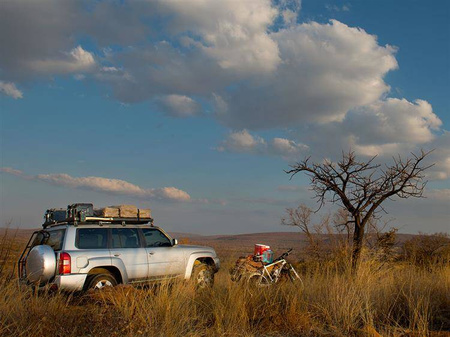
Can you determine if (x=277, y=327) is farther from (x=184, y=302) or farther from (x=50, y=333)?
(x=50, y=333)

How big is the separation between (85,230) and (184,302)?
12.4ft

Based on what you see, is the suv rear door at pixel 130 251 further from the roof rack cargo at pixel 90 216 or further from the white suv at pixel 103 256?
the roof rack cargo at pixel 90 216

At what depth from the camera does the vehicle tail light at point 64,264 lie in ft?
30.5

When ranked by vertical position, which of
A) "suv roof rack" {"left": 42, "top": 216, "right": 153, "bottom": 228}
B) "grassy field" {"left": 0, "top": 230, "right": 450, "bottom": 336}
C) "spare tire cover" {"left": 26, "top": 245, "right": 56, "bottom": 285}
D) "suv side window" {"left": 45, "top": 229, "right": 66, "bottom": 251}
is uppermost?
"suv roof rack" {"left": 42, "top": 216, "right": 153, "bottom": 228}

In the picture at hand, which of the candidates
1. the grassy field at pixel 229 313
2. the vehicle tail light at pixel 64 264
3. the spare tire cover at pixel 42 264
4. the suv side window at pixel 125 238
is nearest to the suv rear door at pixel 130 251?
the suv side window at pixel 125 238

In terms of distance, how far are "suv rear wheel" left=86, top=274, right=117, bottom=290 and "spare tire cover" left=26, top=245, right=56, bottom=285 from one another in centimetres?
79

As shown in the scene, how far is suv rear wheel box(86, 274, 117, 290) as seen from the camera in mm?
9547

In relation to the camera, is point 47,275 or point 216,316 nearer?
point 216,316

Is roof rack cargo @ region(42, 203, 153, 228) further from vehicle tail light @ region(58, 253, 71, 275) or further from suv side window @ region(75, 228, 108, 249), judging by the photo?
vehicle tail light @ region(58, 253, 71, 275)

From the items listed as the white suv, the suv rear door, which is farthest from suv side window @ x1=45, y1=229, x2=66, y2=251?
the suv rear door

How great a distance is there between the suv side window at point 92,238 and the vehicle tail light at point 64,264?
→ 401 mm

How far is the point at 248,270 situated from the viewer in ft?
35.5

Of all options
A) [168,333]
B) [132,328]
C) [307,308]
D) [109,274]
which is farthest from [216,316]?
[109,274]

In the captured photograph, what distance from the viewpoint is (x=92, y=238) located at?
33.2 ft
